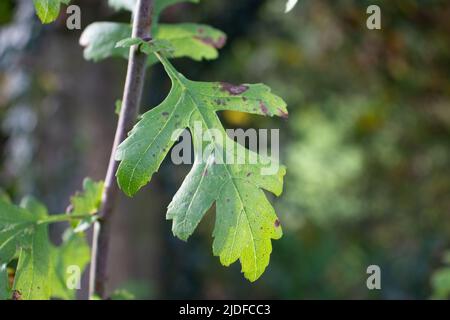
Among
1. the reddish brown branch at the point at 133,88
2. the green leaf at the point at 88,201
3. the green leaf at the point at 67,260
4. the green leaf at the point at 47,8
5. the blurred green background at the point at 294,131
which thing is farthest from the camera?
the blurred green background at the point at 294,131

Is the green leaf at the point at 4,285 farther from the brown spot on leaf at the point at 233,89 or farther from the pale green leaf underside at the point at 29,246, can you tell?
the brown spot on leaf at the point at 233,89

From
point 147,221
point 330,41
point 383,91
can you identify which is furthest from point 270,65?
point 147,221

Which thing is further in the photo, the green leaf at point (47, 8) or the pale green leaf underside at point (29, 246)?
the pale green leaf underside at point (29, 246)

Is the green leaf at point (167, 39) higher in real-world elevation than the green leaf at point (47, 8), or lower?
higher

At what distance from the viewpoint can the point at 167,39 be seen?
1.39 meters

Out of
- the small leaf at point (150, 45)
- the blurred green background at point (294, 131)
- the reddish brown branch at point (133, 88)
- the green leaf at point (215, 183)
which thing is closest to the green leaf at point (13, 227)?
the reddish brown branch at point (133, 88)

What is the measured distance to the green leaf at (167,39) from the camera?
1.36 metres

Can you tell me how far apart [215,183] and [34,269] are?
367 millimetres

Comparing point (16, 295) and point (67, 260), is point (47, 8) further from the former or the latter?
point (67, 260)

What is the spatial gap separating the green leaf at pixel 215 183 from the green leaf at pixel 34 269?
264mm

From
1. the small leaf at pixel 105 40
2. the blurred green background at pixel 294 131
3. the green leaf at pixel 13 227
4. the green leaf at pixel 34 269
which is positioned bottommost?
the green leaf at pixel 34 269

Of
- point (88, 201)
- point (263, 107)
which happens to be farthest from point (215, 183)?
point (88, 201)
